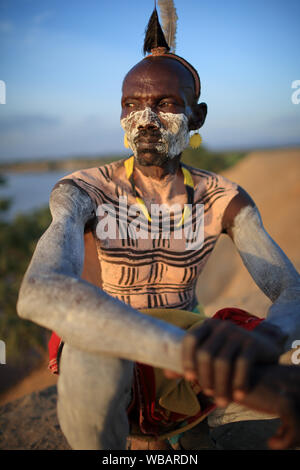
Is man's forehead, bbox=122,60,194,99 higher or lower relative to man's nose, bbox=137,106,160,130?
higher

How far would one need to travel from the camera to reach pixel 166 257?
86.1 inches

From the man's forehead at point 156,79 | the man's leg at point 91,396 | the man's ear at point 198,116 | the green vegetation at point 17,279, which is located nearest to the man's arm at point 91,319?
the man's leg at point 91,396

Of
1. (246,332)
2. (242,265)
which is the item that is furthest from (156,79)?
(242,265)

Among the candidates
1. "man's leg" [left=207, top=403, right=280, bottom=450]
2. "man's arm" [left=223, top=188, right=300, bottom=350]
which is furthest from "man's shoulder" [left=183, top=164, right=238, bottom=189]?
"man's leg" [left=207, top=403, right=280, bottom=450]

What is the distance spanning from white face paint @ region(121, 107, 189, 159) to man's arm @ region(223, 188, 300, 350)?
577mm

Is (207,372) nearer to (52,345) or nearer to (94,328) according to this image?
(94,328)

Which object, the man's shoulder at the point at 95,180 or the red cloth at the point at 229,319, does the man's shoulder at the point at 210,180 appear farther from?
the red cloth at the point at 229,319

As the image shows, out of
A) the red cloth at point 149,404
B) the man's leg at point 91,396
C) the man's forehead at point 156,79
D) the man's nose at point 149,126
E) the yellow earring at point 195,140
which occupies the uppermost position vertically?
the man's forehead at point 156,79

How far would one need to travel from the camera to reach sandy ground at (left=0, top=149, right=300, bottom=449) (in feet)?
9.10

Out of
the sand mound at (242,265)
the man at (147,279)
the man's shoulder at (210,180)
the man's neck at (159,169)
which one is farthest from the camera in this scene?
the sand mound at (242,265)

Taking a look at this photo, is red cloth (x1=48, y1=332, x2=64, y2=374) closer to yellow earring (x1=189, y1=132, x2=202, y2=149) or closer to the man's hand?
the man's hand

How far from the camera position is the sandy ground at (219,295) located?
2773mm

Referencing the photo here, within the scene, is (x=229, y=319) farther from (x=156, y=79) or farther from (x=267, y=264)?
(x=156, y=79)

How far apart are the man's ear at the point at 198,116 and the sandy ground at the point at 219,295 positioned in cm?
255
